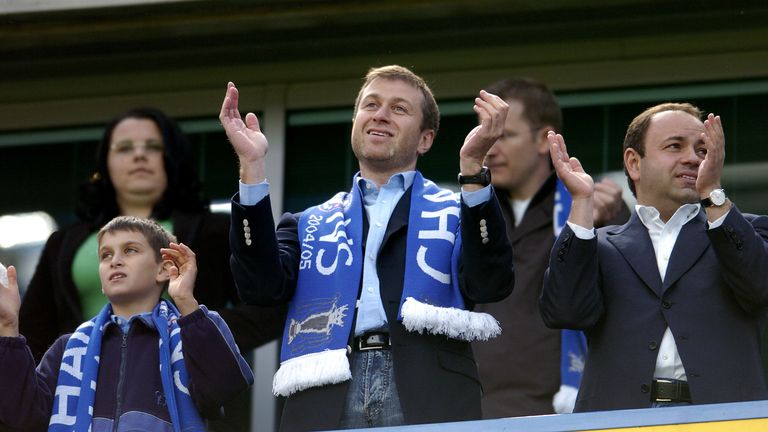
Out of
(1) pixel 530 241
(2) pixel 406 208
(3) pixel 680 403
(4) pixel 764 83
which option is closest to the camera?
(3) pixel 680 403

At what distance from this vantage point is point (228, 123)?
5906 mm

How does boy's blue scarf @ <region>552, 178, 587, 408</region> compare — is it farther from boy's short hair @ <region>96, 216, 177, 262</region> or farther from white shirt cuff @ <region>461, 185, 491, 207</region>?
boy's short hair @ <region>96, 216, 177, 262</region>

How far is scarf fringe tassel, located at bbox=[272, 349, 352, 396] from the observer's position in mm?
5668

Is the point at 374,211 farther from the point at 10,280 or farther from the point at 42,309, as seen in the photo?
the point at 42,309

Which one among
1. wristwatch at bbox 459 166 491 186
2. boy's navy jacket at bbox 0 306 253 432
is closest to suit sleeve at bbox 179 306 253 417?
boy's navy jacket at bbox 0 306 253 432

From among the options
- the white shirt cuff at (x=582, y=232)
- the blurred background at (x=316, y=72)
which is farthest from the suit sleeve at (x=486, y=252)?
the blurred background at (x=316, y=72)

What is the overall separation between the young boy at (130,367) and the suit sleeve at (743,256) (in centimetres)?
152

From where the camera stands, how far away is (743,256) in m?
5.66

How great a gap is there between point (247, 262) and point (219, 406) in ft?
1.52

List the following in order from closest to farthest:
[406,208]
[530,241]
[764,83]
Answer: [406,208]
[530,241]
[764,83]

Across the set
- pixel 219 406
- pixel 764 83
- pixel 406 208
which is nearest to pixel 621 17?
pixel 764 83

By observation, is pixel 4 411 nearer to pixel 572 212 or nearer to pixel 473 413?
pixel 473 413

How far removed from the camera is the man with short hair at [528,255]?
262 inches

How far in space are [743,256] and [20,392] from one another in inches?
89.3
